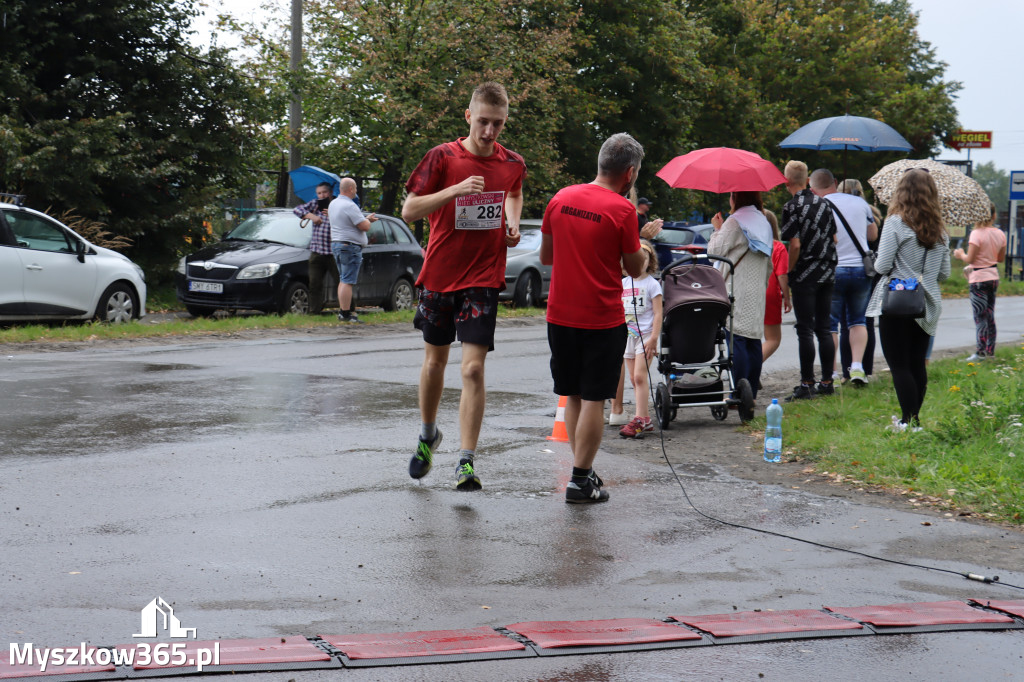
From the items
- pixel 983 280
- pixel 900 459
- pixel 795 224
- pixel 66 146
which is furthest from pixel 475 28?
pixel 900 459

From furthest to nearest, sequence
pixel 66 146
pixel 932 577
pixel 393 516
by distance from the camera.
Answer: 1. pixel 66 146
2. pixel 393 516
3. pixel 932 577

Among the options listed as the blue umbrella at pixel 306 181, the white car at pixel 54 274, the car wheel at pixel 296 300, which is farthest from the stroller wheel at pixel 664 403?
the blue umbrella at pixel 306 181

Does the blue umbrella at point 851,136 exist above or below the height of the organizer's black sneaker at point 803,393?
above

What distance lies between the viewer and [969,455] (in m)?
7.66

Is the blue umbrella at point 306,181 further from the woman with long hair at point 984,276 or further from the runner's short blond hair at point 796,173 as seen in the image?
the runner's short blond hair at point 796,173

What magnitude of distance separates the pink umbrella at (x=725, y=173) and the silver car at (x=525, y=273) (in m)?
12.5

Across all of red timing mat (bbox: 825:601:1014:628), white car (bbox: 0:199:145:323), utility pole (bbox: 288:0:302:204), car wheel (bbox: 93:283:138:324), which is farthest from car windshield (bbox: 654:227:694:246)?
red timing mat (bbox: 825:601:1014:628)

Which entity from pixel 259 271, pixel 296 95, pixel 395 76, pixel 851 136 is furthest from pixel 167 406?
pixel 395 76

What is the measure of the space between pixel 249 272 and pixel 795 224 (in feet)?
33.0

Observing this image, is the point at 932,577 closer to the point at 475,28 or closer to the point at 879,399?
the point at 879,399

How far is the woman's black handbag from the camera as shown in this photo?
8.45m

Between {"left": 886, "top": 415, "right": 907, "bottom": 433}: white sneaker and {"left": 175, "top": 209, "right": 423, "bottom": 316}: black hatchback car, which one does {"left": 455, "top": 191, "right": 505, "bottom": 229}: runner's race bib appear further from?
{"left": 175, "top": 209, "right": 423, "bottom": 316}: black hatchback car

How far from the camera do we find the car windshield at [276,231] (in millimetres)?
19000

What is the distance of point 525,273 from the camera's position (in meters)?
23.0
